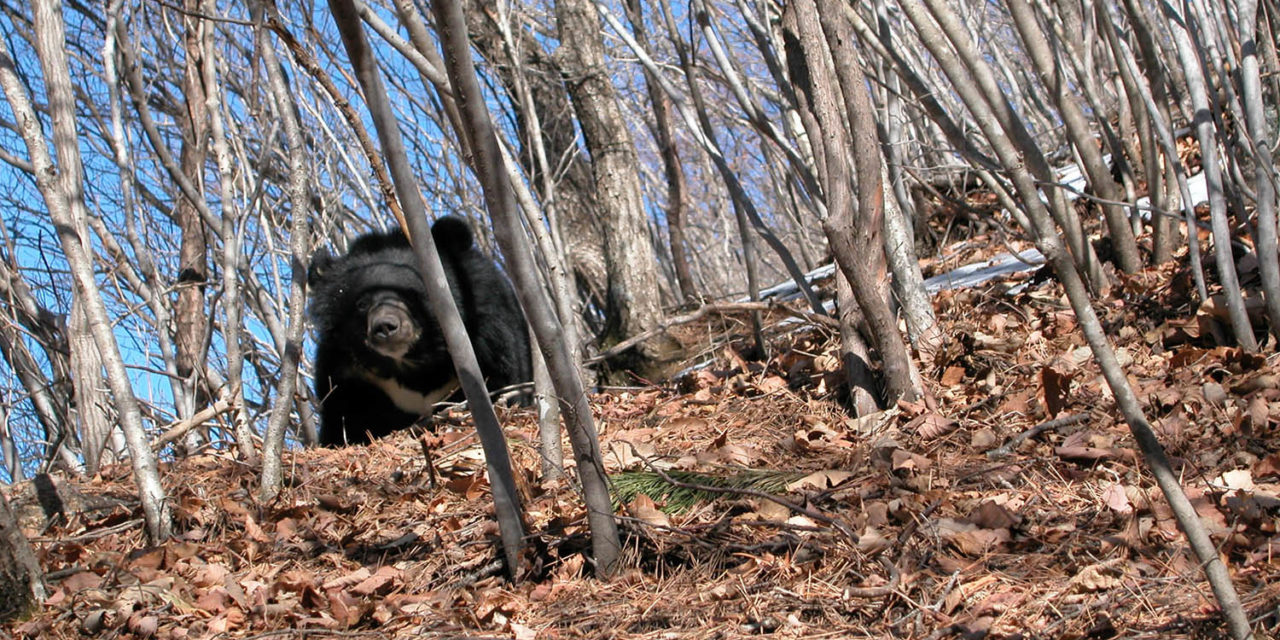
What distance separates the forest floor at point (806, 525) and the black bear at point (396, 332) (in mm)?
2077

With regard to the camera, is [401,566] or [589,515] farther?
[401,566]

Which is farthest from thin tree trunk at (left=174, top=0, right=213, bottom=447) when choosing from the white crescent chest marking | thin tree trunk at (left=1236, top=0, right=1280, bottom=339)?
thin tree trunk at (left=1236, top=0, right=1280, bottom=339)

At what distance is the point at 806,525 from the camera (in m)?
2.93

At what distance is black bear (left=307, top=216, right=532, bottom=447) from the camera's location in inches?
258

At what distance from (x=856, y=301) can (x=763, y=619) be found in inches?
72.9

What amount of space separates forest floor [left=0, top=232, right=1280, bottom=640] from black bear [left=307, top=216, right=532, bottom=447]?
81.8 inches

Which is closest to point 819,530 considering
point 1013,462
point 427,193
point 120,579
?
point 1013,462

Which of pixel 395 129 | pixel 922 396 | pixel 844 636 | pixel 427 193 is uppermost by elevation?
pixel 427 193

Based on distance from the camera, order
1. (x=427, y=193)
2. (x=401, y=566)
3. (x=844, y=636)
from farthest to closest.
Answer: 1. (x=427, y=193)
2. (x=401, y=566)
3. (x=844, y=636)

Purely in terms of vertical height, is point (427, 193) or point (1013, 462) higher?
point (427, 193)

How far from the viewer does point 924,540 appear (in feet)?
9.11

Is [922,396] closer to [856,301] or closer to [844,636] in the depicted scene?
[856,301]

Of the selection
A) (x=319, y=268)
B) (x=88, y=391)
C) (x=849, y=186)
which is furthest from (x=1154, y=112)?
(x=319, y=268)

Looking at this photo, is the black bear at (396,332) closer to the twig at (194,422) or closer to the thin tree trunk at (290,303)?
the twig at (194,422)
